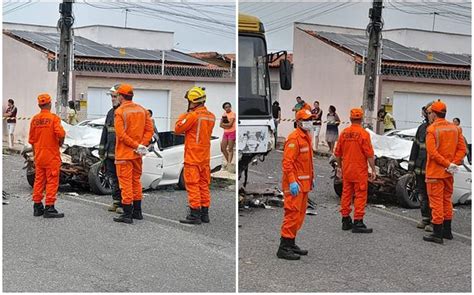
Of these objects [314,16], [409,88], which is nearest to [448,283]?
[409,88]

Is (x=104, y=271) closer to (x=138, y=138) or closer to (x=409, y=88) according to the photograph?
(x=138, y=138)

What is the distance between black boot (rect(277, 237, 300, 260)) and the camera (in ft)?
12.6

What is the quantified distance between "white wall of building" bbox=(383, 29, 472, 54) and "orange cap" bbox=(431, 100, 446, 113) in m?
0.33

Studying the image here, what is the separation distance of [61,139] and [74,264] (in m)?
0.80

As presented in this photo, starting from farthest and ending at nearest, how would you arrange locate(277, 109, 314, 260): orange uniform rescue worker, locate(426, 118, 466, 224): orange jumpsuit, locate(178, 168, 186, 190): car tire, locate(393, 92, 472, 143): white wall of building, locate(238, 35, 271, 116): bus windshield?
locate(426, 118, 466, 224): orange jumpsuit → locate(178, 168, 186, 190): car tire → locate(393, 92, 472, 143): white wall of building → locate(277, 109, 314, 260): orange uniform rescue worker → locate(238, 35, 271, 116): bus windshield

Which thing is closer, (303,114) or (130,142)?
(303,114)

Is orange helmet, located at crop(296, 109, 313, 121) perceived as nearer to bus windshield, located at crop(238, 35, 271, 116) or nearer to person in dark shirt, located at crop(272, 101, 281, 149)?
person in dark shirt, located at crop(272, 101, 281, 149)

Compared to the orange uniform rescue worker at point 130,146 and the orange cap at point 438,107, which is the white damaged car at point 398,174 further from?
the orange uniform rescue worker at point 130,146

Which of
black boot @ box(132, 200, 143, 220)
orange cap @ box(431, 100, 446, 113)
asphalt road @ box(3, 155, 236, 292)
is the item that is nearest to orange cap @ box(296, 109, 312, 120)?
asphalt road @ box(3, 155, 236, 292)

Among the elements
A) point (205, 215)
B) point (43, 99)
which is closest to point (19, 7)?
point (43, 99)

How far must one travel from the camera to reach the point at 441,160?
460cm

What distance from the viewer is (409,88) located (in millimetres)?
4129

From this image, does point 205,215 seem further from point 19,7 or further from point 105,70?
point 19,7

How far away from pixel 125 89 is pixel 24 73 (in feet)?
1.83
